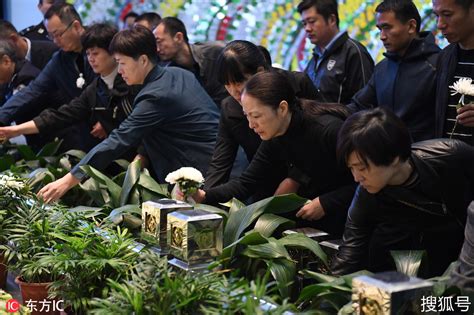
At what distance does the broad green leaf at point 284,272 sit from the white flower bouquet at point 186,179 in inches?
20.5

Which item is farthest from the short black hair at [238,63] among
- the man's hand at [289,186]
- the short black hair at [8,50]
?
the short black hair at [8,50]

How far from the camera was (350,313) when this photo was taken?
169 cm

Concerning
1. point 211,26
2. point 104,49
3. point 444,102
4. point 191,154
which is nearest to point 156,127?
point 191,154

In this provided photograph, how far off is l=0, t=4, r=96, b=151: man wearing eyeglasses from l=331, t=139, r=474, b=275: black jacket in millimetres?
2343

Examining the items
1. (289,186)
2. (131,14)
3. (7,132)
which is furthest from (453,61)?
(131,14)

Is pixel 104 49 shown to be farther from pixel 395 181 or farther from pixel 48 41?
pixel 395 181

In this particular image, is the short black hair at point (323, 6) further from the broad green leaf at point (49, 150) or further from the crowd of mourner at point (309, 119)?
the broad green leaf at point (49, 150)

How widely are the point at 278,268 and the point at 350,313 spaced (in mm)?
389

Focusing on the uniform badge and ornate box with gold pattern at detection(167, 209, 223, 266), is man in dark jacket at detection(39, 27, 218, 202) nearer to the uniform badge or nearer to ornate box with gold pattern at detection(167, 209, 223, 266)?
the uniform badge

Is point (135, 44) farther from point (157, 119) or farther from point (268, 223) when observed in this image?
point (268, 223)

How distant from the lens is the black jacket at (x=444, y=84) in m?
2.85

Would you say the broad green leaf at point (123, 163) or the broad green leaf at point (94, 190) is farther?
the broad green leaf at point (123, 163)

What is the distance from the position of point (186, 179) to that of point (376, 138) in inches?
29.4

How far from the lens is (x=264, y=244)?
7.09ft
